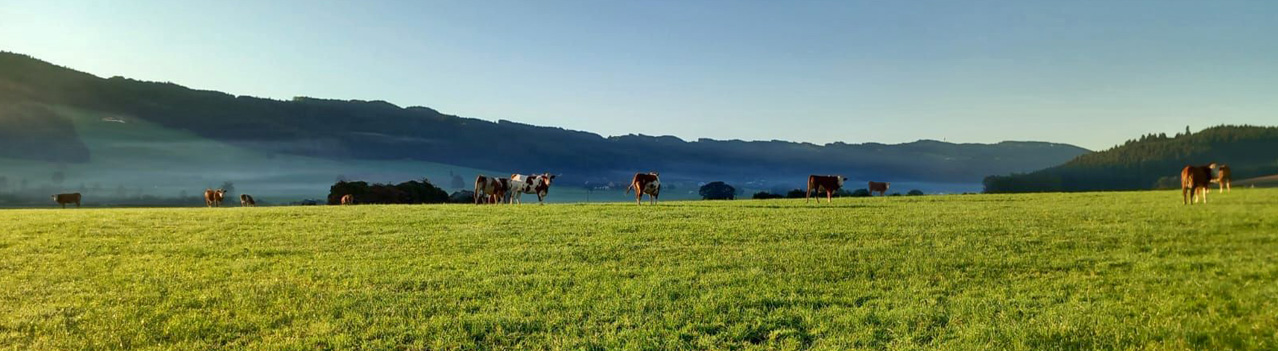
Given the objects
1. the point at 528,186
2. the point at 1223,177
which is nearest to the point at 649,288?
the point at 528,186

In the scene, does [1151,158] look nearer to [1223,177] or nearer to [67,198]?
[1223,177]

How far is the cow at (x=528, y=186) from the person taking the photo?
116ft

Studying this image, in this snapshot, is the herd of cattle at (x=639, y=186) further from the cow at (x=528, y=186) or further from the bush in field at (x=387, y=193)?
the bush in field at (x=387, y=193)

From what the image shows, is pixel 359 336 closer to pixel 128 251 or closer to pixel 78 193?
pixel 128 251

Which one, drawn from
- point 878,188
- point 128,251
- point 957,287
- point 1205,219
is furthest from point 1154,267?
point 878,188

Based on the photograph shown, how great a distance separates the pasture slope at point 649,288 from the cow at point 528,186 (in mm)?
17802

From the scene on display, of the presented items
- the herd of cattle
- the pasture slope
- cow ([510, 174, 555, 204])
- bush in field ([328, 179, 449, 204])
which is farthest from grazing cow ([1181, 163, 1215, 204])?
bush in field ([328, 179, 449, 204])

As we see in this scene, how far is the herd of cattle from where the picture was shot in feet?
85.1

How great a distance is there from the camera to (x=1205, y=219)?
1841cm

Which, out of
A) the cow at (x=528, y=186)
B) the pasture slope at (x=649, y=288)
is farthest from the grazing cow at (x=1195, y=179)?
the cow at (x=528, y=186)

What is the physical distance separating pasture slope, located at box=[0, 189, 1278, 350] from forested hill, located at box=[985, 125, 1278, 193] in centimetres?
4757

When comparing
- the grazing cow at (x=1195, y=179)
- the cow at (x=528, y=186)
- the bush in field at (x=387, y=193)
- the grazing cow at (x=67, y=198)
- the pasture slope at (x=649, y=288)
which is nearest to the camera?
the pasture slope at (x=649, y=288)

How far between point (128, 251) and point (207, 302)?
7.49 metres

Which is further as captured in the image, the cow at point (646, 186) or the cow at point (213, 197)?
the cow at point (213, 197)
